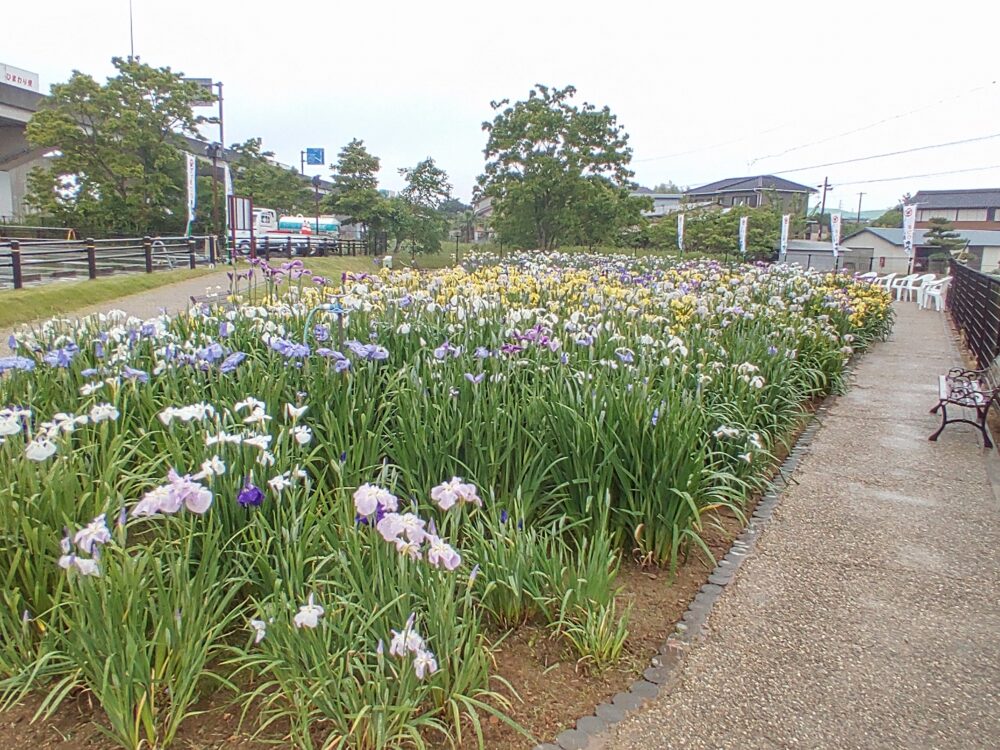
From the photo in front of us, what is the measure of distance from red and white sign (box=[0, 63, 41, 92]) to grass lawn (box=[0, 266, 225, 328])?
20349 mm

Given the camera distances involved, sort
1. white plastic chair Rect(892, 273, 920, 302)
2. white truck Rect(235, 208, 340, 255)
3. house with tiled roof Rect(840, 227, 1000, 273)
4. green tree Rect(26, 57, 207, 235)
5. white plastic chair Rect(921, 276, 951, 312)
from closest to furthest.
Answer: white plastic chair Rect(921, 276, 951, 312)
white plastic chair Rect(892, 273, 920, 302)
green tree Rect(26, 57, 207, 235)
white truck Rect(235, 208, 340, 255)
house with tiled roof Rect(840, 227, 1000, 273)

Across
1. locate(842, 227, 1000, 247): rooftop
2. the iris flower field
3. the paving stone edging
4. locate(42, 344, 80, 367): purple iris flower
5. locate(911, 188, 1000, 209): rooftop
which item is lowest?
the paving stone edging

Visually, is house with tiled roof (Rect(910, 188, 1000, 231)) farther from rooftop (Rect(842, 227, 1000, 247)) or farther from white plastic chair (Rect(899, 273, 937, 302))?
white plastic chair (Rect(899, 273, 937, 302))

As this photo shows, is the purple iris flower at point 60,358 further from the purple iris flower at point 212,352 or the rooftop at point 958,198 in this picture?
the rooftop at point 958,198

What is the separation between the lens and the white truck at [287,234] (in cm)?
2400

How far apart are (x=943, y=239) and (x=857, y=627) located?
50904 millimetres

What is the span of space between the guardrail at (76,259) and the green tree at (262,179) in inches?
701

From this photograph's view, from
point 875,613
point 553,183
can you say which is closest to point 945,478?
point 875,613

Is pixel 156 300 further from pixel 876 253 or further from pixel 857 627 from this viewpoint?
pixel 876 253

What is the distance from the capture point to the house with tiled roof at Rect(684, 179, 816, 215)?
56344 mm

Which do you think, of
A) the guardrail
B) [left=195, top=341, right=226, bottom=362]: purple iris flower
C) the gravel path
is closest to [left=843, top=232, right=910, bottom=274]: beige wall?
the guardrail

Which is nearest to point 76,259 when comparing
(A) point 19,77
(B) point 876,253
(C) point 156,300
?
(C) point 156,300

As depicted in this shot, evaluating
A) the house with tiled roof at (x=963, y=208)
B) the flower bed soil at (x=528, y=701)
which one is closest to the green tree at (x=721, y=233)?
the house with tiled roof at (x=963, y=208)

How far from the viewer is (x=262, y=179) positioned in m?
36.8
